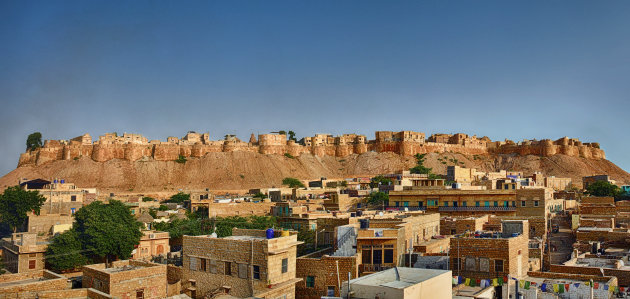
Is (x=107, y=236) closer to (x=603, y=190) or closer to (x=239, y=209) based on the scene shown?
(x=239, y=209)

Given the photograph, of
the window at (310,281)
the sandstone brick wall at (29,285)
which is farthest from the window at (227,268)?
the sandstone brick wall at (29,285)

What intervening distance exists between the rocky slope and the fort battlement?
180 centimetres

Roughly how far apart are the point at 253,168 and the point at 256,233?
8104 centimetres

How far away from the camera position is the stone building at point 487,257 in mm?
14891

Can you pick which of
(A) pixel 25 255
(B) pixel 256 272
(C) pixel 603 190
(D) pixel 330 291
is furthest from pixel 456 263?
(C) pixel 603 190

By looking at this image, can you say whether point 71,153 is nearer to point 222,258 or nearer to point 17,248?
point 17,248

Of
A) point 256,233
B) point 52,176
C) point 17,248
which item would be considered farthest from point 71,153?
point 256,233

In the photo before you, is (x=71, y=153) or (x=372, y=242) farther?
(x=71, y=153)

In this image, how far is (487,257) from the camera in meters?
15.1

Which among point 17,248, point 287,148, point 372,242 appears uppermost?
point 287,148

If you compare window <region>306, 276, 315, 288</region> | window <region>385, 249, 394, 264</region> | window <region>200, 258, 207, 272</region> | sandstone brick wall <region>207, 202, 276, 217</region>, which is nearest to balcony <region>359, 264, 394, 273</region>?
window <region>385, 249, 394, 264</region>

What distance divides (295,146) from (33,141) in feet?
172

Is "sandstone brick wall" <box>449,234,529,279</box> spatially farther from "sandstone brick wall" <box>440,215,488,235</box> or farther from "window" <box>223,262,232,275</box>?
"sandstone brick wall" <box>440,215,488,235</box>

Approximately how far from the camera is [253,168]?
98.5m
